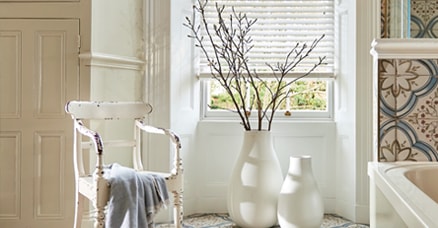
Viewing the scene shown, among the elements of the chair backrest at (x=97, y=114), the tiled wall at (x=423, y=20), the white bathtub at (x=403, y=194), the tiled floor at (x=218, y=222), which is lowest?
the tiled floor at (x=218, y=222)

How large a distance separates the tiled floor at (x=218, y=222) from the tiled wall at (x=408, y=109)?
3.34 ft

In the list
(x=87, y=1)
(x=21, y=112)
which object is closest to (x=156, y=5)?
(x=87, y=1)

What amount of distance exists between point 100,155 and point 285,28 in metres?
1.73

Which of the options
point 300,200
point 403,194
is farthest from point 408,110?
point 300,200

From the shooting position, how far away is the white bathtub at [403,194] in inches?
39.8

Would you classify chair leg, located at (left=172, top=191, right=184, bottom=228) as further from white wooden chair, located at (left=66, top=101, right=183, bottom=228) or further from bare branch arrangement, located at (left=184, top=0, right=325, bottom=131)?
bare branch arrangement, located at (left=184, top=0, right=325, bottom=131)

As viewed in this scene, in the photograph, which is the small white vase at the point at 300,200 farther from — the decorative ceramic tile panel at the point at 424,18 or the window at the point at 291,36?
the decorative ceramic tile panel at the point at 424,18


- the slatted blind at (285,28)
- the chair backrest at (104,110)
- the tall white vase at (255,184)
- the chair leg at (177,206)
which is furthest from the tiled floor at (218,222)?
the slatted blind at (285,28)

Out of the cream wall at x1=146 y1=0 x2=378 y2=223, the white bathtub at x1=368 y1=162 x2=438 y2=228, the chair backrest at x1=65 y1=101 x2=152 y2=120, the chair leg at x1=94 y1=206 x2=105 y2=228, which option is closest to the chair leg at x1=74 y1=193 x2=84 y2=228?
the chair leg at x1=94 y1=206 x2=105 y2=228

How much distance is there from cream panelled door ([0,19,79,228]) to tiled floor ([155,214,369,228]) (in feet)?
2.33

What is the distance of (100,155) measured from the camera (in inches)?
72.0

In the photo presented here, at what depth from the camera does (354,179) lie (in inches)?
107

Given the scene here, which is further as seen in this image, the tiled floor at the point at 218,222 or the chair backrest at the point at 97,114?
the tiled floor at the point at 218,222

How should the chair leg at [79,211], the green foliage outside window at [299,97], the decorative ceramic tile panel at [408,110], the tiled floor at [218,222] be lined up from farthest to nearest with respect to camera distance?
the green foliage outside window at [299,97]
the tiled floor at [218,222]
the chair leg at [79,211]
the decorative ceramic tile panel at [408,110]
